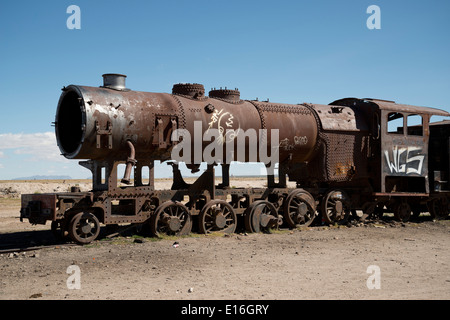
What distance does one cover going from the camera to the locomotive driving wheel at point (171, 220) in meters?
10.7

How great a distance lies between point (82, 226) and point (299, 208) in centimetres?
629

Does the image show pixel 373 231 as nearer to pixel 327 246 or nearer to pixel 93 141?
pixel 327 246

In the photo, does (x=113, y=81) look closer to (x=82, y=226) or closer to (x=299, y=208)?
(x=82, y=226)

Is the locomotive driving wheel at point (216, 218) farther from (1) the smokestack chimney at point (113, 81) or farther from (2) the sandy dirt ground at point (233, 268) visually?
(1) the smokestack chimney at point (113, 81)

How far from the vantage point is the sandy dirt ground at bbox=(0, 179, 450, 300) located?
247 inches

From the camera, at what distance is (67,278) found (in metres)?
7.07

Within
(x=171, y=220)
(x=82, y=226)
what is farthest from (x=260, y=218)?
(x=82, y=226)

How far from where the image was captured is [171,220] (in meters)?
10.7

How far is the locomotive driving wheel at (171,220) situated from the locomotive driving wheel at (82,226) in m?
1.42

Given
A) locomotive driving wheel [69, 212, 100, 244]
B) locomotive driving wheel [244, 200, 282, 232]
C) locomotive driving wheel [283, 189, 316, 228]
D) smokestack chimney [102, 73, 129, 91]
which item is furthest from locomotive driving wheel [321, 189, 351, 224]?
locomotive driving wheel [69, 212, 100, 244]

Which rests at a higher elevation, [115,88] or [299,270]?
[115,88]

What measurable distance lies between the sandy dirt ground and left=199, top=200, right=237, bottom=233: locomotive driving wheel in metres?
0.35
